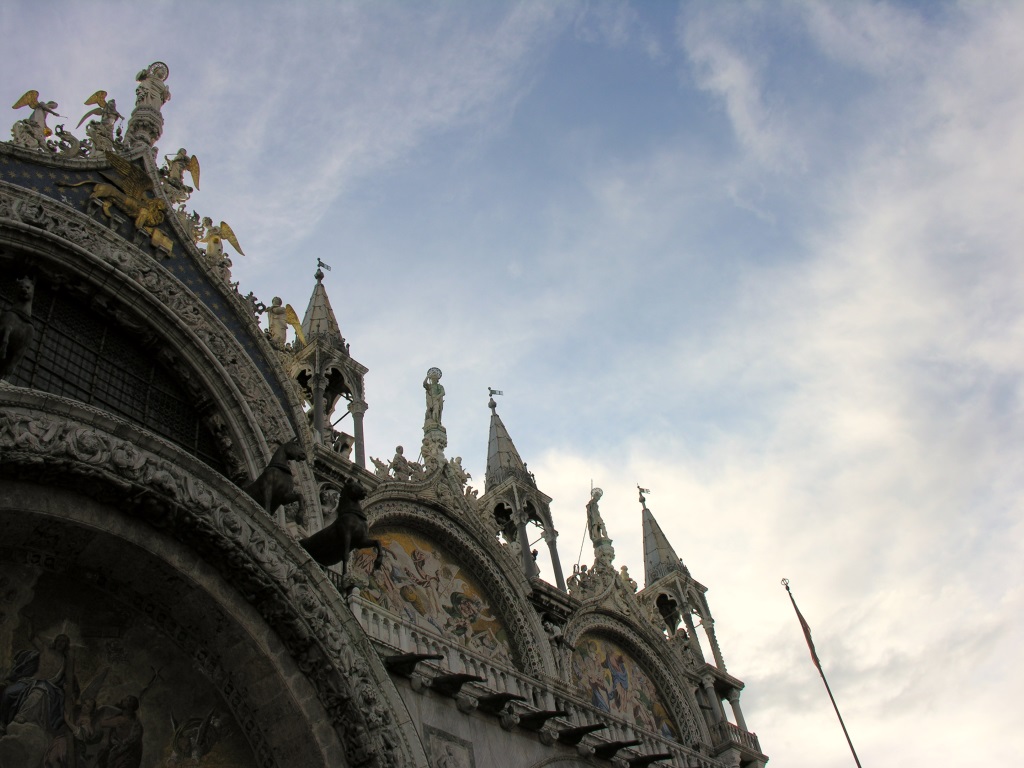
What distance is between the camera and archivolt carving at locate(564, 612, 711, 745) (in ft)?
65.6

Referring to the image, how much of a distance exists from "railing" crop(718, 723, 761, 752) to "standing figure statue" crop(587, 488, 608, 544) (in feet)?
15.2

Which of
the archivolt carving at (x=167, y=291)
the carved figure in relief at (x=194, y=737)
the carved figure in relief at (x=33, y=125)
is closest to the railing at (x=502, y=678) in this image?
the carved figure in relief at (x=194, y=737)

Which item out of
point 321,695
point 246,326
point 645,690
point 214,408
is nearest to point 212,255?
point 246,326

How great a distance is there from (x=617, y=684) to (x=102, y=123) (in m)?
13.2

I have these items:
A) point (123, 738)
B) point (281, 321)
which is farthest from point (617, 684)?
point (123, 738)

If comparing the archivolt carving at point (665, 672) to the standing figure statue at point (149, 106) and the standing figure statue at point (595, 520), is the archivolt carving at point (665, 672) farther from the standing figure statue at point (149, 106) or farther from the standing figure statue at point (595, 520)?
the standing figure statue at point (149, 106)

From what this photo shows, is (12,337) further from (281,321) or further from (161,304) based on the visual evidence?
(281,321)

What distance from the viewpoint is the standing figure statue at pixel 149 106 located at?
15.6 m

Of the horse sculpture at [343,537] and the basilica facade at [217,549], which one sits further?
the horse sculpture at [343,537]

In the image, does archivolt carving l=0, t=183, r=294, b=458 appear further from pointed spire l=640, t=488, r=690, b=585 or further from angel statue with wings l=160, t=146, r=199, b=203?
pointed spire l=640, t=488, r=690, b=585

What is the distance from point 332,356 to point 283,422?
3.54m

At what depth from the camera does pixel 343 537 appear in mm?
11273

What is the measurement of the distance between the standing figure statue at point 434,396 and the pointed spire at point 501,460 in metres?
2.77

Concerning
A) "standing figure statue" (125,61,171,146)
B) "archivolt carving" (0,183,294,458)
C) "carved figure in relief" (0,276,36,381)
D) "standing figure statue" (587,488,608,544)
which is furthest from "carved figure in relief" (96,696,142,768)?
"standing figure statue" (587,488,608,544)
